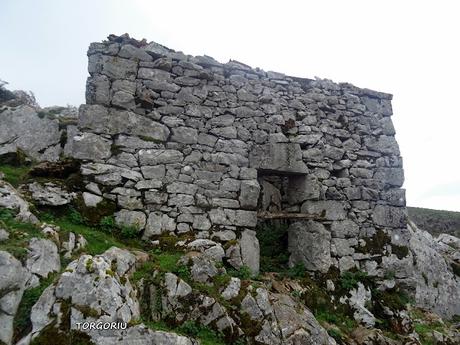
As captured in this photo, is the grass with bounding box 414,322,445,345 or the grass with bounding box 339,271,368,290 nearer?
the grass with bounding box 414,322,445,345

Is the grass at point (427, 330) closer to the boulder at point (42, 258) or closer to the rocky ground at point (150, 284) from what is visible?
the rocky ground at point (150, 284)

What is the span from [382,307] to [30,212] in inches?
264

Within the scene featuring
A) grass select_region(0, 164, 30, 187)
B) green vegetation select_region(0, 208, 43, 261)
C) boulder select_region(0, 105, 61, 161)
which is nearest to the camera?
green vegetation select_region(0, 208, 43, 261)

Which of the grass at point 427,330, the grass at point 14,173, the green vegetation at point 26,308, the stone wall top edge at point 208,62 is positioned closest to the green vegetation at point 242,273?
the green vegetation at point 26,308

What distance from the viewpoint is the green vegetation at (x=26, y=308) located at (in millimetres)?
3885

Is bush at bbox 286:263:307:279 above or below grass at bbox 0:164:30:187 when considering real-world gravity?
below

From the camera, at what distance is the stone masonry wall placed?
6957 millimetres

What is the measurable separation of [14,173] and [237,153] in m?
4.28

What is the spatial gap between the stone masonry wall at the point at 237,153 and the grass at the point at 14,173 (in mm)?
1071

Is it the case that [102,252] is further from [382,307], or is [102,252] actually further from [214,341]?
[382,307]

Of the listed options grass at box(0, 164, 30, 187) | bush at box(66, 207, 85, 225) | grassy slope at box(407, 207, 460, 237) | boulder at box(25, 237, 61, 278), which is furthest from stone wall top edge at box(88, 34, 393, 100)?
grassy slope at box(407, 207, 460, 237)

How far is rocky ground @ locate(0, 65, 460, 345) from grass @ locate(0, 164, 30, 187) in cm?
3

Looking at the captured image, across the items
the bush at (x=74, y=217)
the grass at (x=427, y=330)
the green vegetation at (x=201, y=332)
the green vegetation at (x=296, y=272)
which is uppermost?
the bush at (x=74, y=217)

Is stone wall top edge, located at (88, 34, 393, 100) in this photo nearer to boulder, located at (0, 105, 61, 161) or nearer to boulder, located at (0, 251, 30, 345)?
boulder, located at (0, 105, 61, 161)
